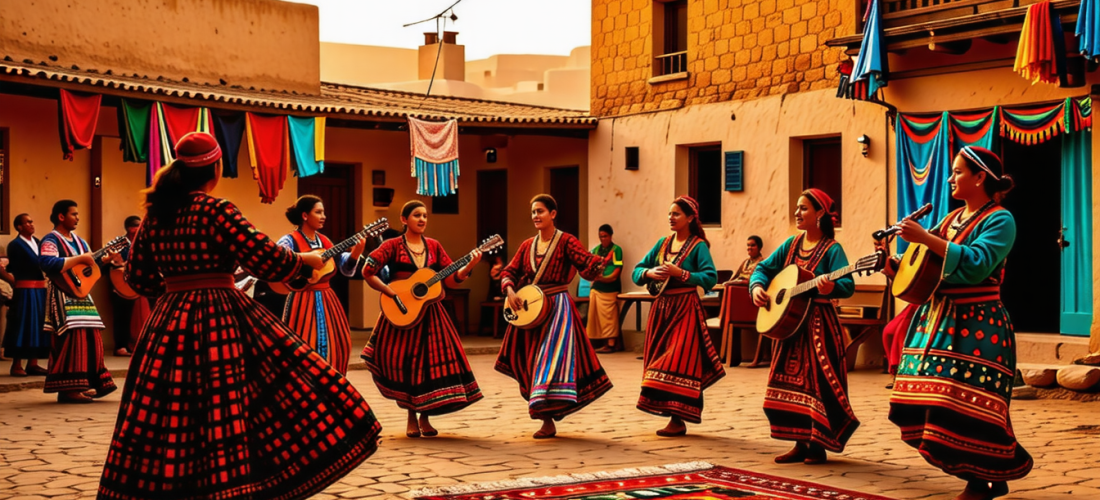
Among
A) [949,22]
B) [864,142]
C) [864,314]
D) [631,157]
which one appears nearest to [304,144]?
[631,157]

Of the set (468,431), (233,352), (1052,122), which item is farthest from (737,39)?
(233,352)

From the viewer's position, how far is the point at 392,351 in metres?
8.84

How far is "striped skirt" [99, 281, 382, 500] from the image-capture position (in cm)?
500

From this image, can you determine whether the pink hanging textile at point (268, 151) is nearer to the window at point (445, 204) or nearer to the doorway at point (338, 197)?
the doorway at point (338, 197)

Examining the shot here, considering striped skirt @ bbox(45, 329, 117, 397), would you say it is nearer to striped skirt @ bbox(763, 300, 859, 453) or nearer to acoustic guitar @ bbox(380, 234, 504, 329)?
acoustic guitar @ bbox(380, 234, 504, 329)

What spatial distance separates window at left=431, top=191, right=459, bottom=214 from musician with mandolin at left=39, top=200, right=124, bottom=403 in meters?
9.25

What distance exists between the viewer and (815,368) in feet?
24.3

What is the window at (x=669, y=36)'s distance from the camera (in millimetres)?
17719

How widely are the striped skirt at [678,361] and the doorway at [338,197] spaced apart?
402 inches

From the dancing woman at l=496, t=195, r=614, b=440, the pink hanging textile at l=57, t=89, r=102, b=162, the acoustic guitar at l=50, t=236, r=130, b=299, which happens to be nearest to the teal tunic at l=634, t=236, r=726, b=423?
the dancing woman at l=496, t=195, r=614, b=440

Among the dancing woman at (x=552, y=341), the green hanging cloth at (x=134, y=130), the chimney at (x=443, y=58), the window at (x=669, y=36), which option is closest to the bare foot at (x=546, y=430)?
the dancing woman at (x=552, y=341)

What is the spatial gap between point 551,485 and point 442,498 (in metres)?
0.60

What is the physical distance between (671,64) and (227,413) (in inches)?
526

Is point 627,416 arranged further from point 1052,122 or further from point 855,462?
point 1052,122
